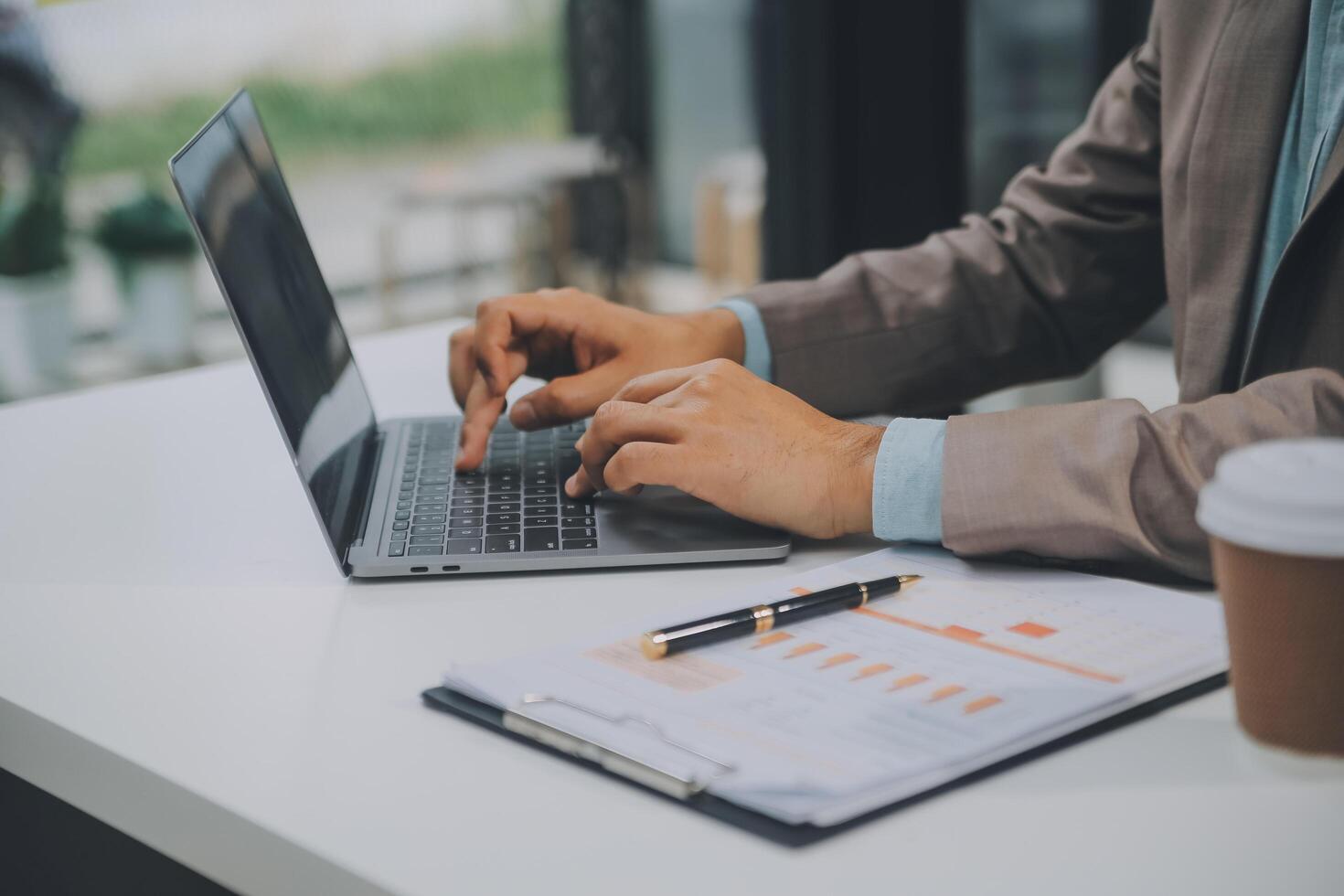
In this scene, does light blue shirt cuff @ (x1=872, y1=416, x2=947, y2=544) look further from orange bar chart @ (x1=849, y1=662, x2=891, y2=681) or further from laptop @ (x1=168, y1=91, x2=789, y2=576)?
orange bar chart @ (x1=849, y1=662, x2=891, y2=681)

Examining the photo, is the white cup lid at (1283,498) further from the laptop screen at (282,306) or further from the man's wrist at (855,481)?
the laptop screen at (282,306)

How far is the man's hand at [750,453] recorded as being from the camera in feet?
2.63

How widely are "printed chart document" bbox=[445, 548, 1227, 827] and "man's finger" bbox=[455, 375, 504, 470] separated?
0.31m

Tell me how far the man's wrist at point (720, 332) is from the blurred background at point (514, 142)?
0.72 meters

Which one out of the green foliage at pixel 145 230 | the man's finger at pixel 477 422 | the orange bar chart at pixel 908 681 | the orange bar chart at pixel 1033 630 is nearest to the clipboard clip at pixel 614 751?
the orange bar chart at pixel 908 681

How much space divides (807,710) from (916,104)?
233 cm

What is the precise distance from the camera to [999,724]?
0.57m

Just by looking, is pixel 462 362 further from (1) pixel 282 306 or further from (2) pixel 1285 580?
(2) pixel 1285 580

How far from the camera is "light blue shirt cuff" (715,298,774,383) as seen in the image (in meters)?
1.11

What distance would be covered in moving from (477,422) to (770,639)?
403 millimetres

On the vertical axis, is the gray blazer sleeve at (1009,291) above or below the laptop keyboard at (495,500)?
above

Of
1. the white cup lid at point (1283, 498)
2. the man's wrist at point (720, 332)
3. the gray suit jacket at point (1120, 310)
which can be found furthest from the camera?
the man's wrist at point (720, 332)

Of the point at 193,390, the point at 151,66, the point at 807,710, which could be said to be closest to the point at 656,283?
the point at 151,66

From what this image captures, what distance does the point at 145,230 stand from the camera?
3.41 metres
